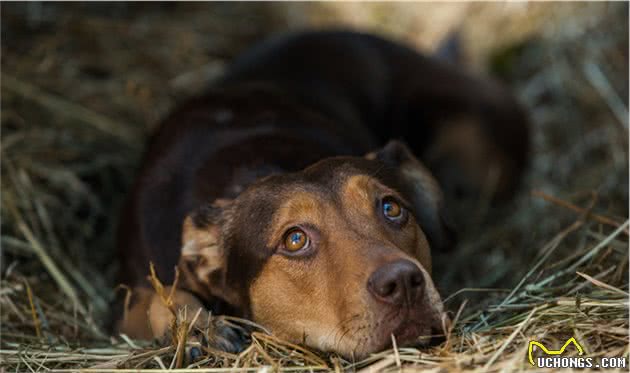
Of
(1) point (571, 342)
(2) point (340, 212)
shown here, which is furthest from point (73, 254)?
(1) point (571, 342)

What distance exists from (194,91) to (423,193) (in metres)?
3.17

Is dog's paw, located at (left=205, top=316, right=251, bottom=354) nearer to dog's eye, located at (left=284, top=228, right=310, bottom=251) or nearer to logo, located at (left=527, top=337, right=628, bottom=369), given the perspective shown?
dog's eye, located at (left=284, top=228, right=310, bottom=251)

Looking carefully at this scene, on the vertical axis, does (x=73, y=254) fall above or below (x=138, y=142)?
below

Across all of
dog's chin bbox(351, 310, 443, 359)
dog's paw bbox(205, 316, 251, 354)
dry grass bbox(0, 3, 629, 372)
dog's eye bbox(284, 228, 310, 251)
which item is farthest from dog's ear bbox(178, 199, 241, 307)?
dog's chin bbox(351, 310, 443, 359)

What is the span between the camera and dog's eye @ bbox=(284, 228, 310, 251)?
3.59m

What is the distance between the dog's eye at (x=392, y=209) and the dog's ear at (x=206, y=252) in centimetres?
79

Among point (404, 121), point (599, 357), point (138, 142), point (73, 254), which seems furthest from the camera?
point (404, 121)

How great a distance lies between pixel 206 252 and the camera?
13.4ft

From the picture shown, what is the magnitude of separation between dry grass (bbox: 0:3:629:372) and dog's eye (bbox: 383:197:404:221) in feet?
1.50

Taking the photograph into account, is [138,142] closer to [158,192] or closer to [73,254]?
[73,254]

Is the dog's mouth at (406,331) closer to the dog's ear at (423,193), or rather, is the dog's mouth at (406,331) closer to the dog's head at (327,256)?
the dog's head at (327,256)

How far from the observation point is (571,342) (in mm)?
3289

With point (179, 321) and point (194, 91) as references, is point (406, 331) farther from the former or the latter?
point (194, 91)

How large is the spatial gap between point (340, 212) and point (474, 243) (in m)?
2.63
